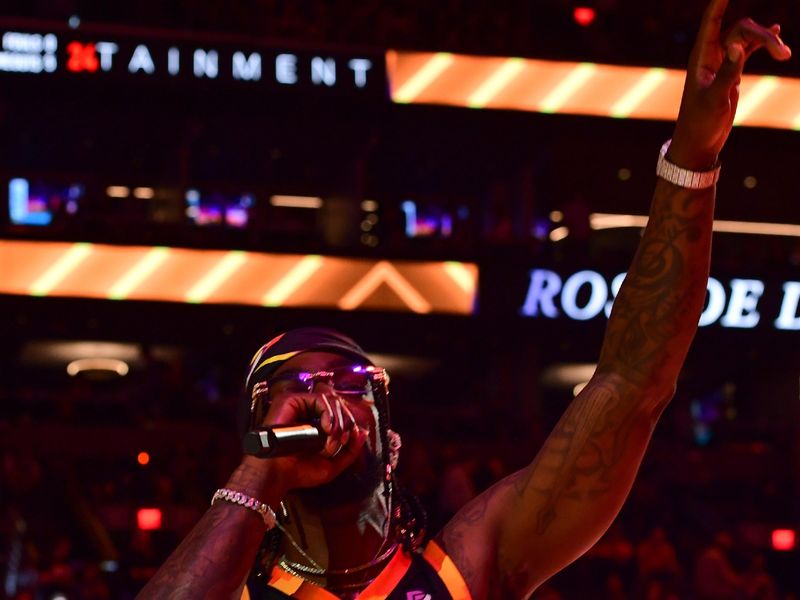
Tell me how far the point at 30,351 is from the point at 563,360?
8670 mm

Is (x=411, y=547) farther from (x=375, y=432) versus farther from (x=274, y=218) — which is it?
(x=274, y=218)

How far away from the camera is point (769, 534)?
14781mm

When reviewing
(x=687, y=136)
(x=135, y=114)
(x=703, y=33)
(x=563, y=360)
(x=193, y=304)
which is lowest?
(x=563, y=360)

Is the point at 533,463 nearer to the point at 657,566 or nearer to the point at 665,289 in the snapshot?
the point at 665,289

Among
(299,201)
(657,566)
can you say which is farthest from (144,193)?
(657,566)

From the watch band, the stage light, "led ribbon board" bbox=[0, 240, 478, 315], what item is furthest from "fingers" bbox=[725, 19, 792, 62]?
the stage light

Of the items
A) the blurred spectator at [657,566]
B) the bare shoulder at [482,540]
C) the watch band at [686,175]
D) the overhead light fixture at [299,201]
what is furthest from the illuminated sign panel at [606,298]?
the watch band at [686,175]

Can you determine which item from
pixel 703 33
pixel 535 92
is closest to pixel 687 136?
pixel 703 33

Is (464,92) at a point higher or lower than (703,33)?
lower

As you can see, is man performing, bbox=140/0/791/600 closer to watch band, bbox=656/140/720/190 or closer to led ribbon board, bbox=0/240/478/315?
watch band, bbox=656/140/720/190

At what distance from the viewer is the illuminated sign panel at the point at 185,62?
18.5m

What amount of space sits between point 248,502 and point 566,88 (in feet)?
59.6

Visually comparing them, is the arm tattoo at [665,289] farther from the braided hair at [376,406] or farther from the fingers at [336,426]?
the fingers at [336,426]

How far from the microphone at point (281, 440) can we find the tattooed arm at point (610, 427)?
63 cm
